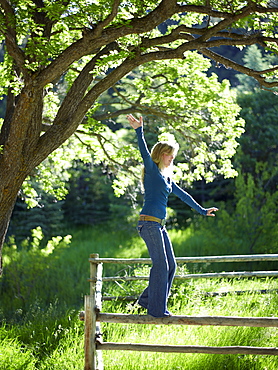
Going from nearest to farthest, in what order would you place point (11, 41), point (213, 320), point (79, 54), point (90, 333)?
point (213, 320) < point (90, 333) < point (79, 54) < point (11, 41)

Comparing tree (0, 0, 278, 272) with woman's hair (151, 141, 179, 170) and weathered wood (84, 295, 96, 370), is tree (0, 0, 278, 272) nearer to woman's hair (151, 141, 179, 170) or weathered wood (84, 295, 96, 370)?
woman's hair (151, 141, 179, 170)

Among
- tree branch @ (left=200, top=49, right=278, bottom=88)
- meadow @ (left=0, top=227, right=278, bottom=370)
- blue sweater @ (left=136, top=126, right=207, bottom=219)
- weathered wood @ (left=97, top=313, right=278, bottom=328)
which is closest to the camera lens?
weathered wood @ (left=97, top=313, right=278, bottom=328)

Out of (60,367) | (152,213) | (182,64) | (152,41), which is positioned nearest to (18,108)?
(152,41)

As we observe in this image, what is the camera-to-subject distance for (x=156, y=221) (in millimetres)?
3939

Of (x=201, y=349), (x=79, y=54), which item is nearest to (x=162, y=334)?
(x=201, y=349)

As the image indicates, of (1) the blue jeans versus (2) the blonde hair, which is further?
(2) the blonde hair

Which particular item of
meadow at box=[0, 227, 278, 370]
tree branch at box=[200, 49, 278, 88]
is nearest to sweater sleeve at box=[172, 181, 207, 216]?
meadow at box=[0, 227, 278, 370]

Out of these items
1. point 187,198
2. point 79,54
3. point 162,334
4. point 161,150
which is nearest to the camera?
point 161,150

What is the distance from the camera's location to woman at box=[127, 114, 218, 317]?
3910 mm

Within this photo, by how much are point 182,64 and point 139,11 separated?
255 cm

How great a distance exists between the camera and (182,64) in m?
8.20

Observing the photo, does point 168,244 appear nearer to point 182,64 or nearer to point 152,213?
point 152,213

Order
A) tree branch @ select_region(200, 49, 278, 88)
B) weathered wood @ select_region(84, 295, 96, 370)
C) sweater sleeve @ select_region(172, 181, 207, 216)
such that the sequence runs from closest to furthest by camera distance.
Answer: weathered wood @ select_region(84, 295, 96, 370)
sweater sleeve @ select_region(172, 181, 207, 216)
tree branch @ select_region(200, 49, 278, 88)

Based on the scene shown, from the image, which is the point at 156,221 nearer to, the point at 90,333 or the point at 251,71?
the point at 90,333
